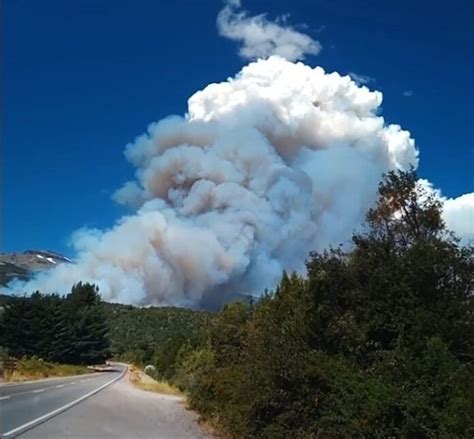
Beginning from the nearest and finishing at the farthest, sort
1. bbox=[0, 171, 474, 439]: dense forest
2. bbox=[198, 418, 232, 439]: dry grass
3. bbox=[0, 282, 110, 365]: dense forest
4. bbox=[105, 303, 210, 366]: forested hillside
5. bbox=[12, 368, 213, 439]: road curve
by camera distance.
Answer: bbox=[0, 171, 474, 439]: dense forest, bbox=[12, 368, 213, 439]: road curve, bbox=[198, 418, 232, 439]: dry grass, bbox=[0, 282, 110, 365]: dense forest, bbox=[105, 303, 210, 366]: forested hillside

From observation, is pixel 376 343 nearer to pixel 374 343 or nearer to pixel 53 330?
pixel 374 343

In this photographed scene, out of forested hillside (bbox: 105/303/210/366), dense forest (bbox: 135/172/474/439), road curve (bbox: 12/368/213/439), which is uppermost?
forested hillside (bbox: 105/303/210/366)

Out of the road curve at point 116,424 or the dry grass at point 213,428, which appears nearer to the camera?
the road curve at point 116,424

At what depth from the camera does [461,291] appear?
1420 cm

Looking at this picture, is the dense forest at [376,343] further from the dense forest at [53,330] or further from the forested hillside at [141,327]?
the forested hillside at [141,327]

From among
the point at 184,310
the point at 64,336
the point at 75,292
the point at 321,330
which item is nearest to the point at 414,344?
the point at 321,330

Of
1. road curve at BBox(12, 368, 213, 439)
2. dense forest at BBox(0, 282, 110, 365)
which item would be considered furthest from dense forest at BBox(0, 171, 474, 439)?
dense forest at BBox(0, 282, 110, 365)

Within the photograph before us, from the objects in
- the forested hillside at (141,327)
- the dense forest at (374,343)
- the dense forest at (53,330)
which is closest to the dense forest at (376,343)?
the dense forest at (374,343)

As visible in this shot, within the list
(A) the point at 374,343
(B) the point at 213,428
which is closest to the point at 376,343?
(A) the point at 374,343

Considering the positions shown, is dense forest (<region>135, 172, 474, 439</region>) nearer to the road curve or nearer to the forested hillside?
the road curve

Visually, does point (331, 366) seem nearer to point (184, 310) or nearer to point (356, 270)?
point (356, 270)

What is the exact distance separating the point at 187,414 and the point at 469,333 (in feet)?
50.4

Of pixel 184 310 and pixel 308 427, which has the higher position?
pixel 184 310

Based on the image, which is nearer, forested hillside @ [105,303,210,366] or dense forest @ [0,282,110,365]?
dense forest @ [0,282,110,365]
